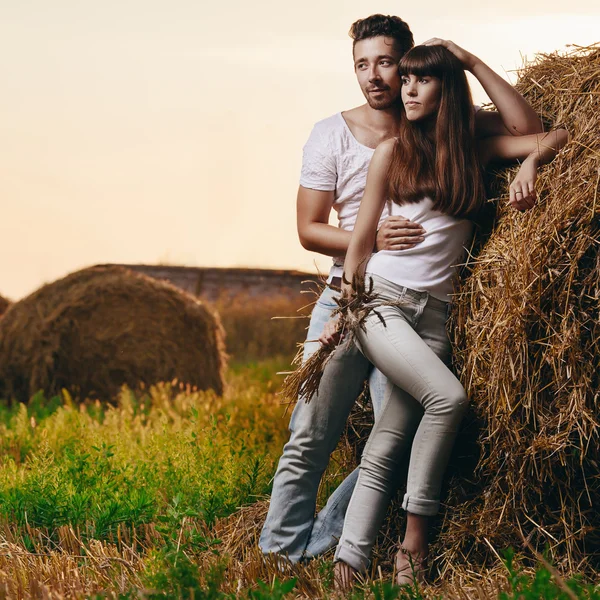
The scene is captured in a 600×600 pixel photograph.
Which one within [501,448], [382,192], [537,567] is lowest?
[537,567]

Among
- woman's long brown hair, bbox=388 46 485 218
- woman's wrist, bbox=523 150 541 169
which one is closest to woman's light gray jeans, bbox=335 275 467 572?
woman's long brown hair, bbox=388 46 485 218

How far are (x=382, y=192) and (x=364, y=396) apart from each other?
2.98 feet

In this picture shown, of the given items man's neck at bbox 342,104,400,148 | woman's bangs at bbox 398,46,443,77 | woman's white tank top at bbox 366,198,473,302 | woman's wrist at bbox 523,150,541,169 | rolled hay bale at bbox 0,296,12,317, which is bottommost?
rolled hay bale at bbox 0,296,12,317

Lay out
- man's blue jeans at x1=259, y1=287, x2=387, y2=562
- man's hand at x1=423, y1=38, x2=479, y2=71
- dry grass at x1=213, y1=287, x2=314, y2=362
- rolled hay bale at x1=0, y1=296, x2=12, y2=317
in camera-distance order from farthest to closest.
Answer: dry grass at x1=213, y1=287, x2=314, y2=362 < rolled hay bale at x1=0, y1=296, x2=12, y2=317 < man's blue jeans at x1=259, y1=287, x2=387, y2=562 < man's hand at x1=423, y1=38, x2=479, y2=71

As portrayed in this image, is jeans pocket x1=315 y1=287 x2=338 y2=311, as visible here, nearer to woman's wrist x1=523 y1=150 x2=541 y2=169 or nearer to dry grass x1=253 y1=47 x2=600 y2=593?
dry grass x1=253 y1=47 x2=600 y2=593

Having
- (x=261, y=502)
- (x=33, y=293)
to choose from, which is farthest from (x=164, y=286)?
(x=261, y=502)

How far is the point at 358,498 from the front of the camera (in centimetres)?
314

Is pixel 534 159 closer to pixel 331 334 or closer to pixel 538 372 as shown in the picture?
pixel 538 372

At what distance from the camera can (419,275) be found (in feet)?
10.2

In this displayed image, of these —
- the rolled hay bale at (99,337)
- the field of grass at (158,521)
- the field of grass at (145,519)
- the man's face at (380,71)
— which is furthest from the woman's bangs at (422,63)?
the rolled hay bale at (99,337)

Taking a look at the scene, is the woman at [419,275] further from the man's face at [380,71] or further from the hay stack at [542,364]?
the man's face at [380,71]

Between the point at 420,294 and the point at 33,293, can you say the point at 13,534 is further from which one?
the point at 33,293

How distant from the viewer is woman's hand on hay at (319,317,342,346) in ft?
10.3

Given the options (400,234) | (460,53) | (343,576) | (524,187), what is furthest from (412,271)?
(343,576)
